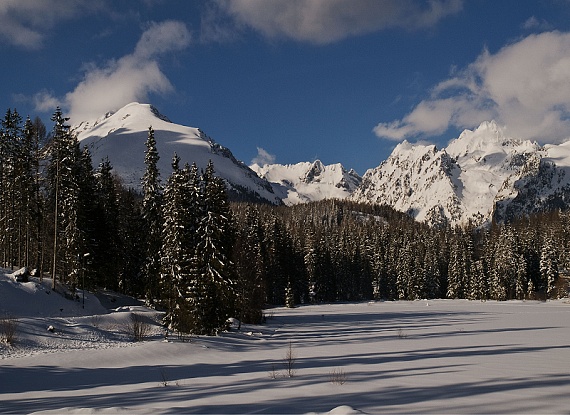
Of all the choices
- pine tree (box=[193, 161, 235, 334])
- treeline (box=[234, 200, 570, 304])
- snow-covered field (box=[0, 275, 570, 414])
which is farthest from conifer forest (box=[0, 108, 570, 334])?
snow-covered field (box=[0, 275, 570, 414])

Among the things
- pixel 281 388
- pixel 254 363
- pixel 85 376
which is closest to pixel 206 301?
pixel 254 363

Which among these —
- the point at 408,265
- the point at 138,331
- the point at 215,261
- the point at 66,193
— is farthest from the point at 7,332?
the point at 408,265

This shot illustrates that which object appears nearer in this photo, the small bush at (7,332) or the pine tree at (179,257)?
the small bush at (7,332)

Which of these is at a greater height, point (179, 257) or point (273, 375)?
point (179, 257)

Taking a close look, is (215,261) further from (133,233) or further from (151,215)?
(133,233)

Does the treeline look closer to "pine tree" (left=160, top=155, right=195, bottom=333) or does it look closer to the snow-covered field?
"pine tree" (left=160, top=155, right=195, bottom=333)

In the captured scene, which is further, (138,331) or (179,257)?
(179,257)

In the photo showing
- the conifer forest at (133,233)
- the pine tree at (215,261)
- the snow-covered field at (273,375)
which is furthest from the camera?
the conifer forest at (133,233)

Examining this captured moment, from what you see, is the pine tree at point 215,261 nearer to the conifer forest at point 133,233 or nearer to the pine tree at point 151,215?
the conifer forest at point 133,233

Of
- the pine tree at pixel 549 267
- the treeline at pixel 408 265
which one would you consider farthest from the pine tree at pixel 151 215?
the pine tree at pixel 549 267

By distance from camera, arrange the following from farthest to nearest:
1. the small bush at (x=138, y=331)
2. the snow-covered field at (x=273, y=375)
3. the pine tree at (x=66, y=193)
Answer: the pine tree at (x=66, y=193), the small bush at (x=138, y=331), the snow-covered field at (x=273, y=375)

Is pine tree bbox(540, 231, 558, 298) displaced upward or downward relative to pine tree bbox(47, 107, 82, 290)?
downward

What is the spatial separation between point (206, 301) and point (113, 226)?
22.1 meters

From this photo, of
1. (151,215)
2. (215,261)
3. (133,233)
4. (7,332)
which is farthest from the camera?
(133,233)
